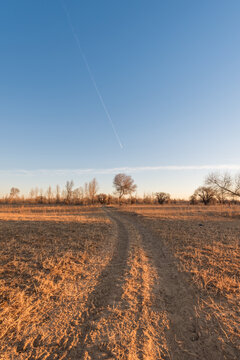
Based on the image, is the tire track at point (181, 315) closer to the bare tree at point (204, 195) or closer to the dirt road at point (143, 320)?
the dirt road at point (143, 320)

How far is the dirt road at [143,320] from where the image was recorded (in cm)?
278

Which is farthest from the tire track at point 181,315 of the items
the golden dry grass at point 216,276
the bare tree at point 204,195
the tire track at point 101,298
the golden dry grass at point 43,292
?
the bare tree at point 204,195

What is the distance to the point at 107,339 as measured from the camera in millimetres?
2998

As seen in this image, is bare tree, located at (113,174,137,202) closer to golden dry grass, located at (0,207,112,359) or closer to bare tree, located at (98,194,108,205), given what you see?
bare tree, located at (98,194,108,205)

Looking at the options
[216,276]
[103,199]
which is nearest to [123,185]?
[103,199]

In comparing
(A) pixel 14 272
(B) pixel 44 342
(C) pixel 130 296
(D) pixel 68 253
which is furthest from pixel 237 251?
(A) pixel 14 272

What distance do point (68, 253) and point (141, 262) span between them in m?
3.31

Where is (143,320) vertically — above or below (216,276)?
above

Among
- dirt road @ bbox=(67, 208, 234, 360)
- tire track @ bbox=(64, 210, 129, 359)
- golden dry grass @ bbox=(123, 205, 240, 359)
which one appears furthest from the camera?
golden dry grass @ bbox=(123, 205, 240, 359)

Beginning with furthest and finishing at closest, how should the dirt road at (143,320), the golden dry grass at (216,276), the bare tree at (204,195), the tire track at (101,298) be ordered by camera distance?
1. the bare tree at (204,195)
2. the golden dry grass at (216,276)
3. the tire track at (101,298)
4. the dirt road at (143,320)

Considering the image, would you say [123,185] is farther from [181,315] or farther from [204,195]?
[181,315]

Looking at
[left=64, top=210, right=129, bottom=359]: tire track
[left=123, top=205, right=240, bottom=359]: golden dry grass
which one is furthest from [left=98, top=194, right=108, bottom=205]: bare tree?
[left=64, top=210, right=129, bottom=359]: tire track

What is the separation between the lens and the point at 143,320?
351 centimetres

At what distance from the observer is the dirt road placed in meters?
2.78
